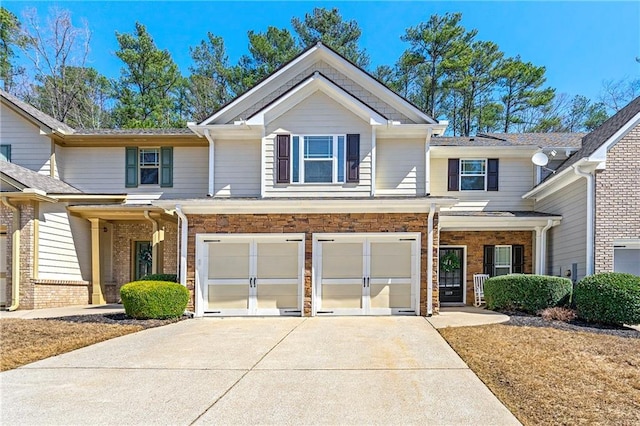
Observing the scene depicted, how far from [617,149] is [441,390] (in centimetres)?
1026

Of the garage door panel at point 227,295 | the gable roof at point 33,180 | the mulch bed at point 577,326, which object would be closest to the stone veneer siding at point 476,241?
the mulch bed at point 577,326

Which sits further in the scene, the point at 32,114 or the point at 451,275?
the point at 451,275

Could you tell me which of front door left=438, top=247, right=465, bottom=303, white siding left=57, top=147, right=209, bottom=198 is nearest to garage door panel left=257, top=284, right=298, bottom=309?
white siding left=57, top=147, right=209, bottom=198

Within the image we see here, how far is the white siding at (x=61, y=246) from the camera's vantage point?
14031 millimetres

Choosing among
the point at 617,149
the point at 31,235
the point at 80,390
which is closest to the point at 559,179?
the point at 617,149

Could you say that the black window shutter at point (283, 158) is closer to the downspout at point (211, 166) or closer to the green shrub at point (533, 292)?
the downspout at point (211, 166)

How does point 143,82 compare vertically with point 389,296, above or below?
above

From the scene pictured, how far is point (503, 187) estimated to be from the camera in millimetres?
16156

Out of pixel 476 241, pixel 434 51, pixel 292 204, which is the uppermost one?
pixel 434 51

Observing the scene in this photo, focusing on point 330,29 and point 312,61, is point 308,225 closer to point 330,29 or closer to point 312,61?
point 312,61

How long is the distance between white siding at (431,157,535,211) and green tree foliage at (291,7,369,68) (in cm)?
1515

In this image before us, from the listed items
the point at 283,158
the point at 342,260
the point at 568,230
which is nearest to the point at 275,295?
the point at 342,260

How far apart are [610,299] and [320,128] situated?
8501 mm

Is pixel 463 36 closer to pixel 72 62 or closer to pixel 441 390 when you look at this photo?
pixel 72 62
